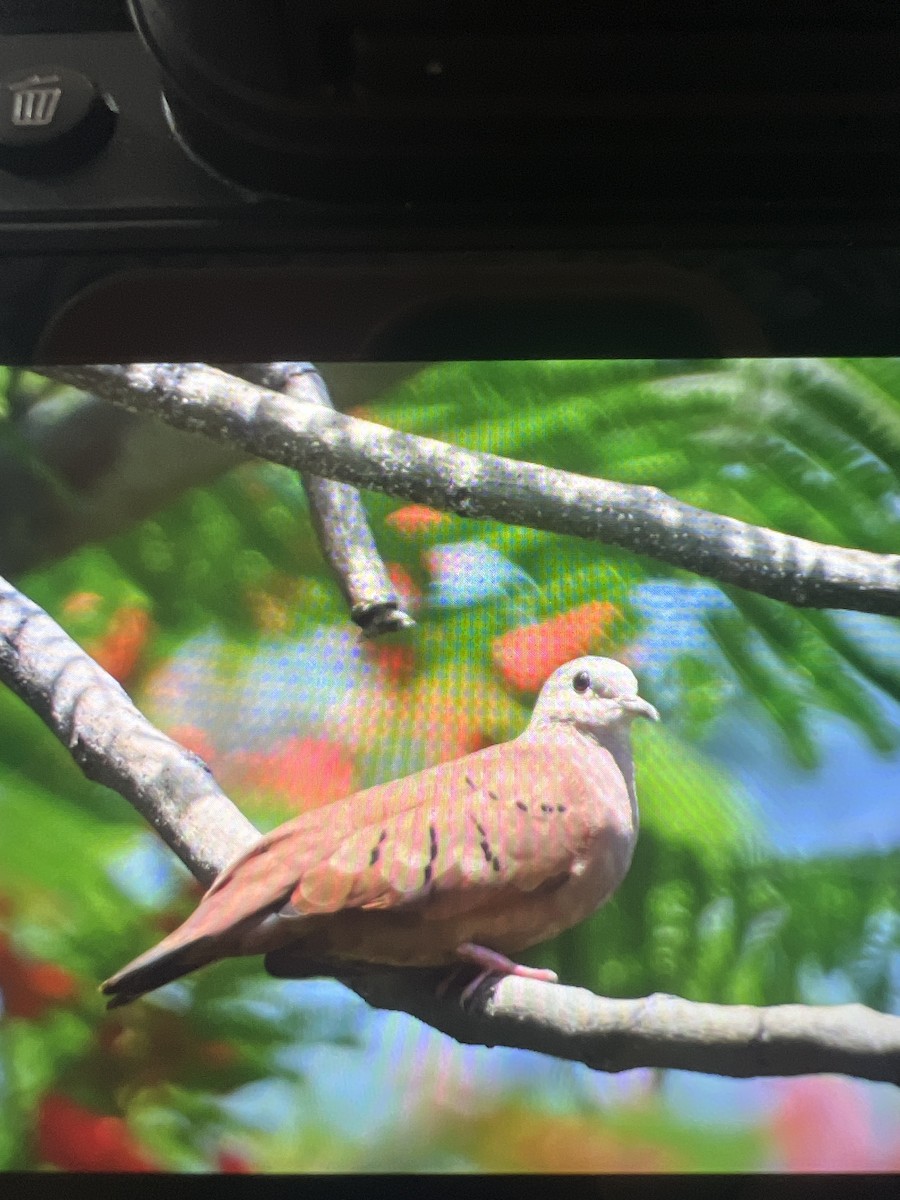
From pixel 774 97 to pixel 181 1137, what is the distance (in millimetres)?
808

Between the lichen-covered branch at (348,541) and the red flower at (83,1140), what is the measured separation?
330 mm

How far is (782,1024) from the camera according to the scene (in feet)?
2.11

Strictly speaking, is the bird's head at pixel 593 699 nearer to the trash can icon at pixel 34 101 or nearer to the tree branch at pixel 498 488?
the tree branch at pixel 498 488

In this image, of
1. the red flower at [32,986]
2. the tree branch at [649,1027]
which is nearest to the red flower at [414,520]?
the tree branch at [649,1027]

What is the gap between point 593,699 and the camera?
0.71 meters

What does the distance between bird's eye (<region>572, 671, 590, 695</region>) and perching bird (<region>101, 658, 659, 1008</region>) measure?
44 millimetres

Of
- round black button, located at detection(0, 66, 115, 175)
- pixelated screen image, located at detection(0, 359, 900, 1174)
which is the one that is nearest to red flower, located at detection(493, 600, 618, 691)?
pixelated screen image, located at detection(0, 359, 900, 1174)

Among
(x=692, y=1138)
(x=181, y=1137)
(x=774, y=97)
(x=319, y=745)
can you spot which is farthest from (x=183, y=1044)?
(x=774, y=97)

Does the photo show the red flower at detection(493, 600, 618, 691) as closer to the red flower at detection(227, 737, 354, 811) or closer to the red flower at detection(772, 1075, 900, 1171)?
the red flower at detection(227, 737, 354, 811)

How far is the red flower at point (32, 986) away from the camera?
0.67m

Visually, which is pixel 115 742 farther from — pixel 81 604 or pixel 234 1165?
pixel 234 1165

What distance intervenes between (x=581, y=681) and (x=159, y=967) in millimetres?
307

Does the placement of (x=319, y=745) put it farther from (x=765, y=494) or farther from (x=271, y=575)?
(x=765, y=494)

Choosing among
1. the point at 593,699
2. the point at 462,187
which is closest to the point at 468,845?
the point at 593,699
